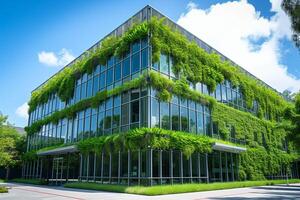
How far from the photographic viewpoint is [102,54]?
29141 mm

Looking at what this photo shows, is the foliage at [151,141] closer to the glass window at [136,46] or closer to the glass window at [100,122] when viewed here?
the glass window at [100,122]

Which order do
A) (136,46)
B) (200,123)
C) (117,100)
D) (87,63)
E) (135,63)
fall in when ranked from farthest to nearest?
1. (87,63)
2. (200,123)
3. (117,100)
4. (136,46)
5. (135,63)

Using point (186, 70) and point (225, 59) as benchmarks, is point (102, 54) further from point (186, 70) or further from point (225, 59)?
point (225, 59)

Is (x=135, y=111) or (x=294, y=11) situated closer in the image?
(x=294, y=11)

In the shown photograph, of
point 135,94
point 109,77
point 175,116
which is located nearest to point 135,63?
point 135,94

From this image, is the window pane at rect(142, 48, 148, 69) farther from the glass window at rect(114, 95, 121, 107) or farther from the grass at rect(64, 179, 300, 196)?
the grass at rect(64, 179, 300, 196)

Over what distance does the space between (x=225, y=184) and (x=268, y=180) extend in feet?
40.2

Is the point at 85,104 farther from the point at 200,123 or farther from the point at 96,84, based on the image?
the point at 200,123

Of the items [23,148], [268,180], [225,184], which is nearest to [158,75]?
[225,184]

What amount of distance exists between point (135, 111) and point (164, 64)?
16.4ft

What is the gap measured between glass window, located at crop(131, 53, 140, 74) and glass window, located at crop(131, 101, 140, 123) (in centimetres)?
304

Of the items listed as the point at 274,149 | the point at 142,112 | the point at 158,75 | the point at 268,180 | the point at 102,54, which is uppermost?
the point at 102,54

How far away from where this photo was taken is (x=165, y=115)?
23500 mm

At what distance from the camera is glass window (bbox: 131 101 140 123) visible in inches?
911
